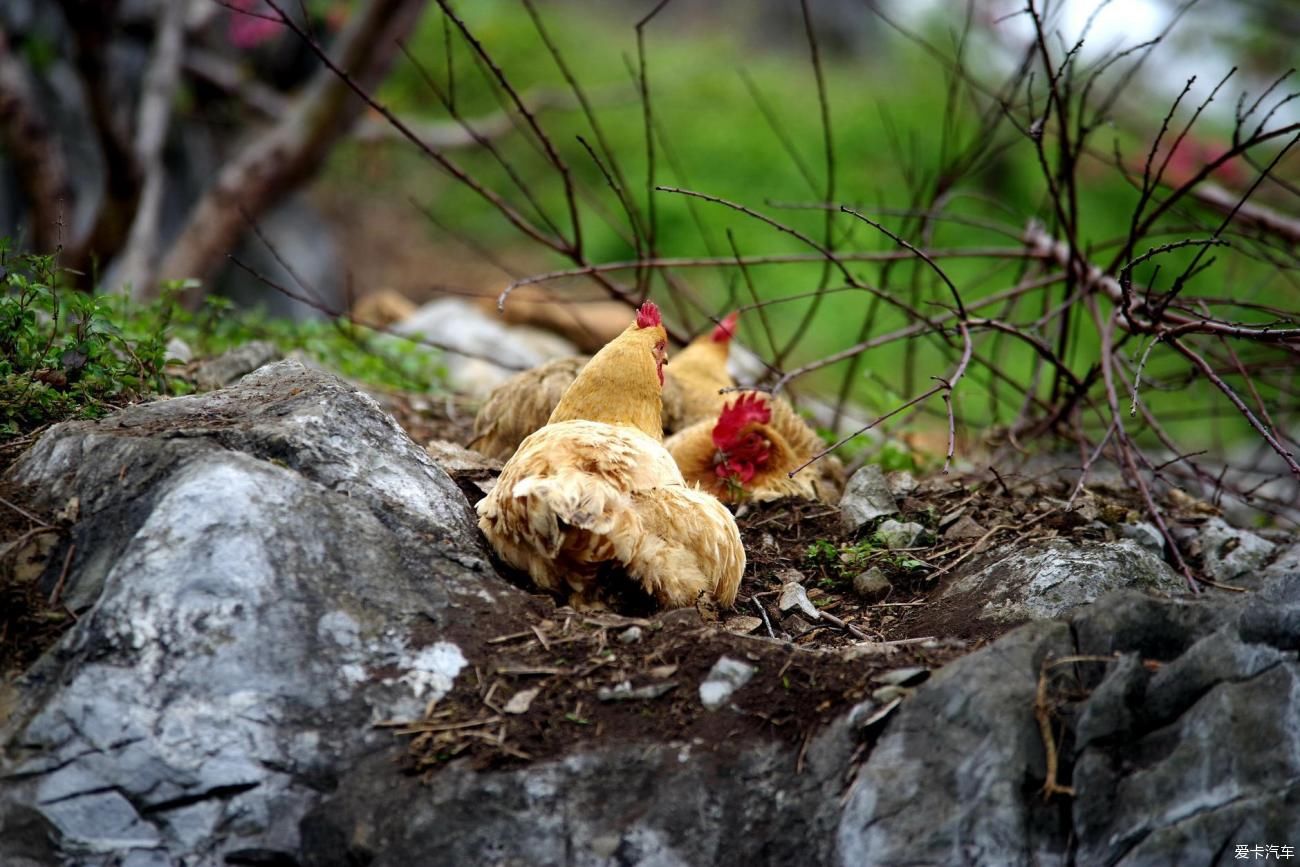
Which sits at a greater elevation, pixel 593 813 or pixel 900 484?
pixel 900 484

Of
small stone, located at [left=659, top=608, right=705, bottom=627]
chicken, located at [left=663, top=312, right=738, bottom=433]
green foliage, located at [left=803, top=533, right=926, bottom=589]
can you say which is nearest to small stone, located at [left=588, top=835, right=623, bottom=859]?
small stone, located at [left=659, top=608, right=705, bottom=627]

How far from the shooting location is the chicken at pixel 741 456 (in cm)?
430

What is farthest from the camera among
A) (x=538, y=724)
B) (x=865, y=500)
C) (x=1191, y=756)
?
(x=865, y=500)

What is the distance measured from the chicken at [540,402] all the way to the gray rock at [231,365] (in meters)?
0.93

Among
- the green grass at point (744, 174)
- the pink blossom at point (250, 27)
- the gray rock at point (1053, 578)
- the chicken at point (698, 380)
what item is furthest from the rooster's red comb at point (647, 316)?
the pink blossom at point (250, 27)

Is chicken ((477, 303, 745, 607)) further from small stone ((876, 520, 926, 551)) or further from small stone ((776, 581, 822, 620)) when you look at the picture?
small stone ((876, 520, 926, 551))

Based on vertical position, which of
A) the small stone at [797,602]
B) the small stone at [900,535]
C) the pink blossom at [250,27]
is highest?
the pink blossom at [250,27]

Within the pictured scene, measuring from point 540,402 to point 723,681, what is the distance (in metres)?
1.89

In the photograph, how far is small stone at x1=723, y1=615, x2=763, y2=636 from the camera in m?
3.30

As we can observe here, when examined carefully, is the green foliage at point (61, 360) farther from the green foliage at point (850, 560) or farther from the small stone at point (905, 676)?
the small stone at point (905, 676)

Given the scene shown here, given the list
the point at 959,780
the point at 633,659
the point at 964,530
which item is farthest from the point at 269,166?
the point at 959,780

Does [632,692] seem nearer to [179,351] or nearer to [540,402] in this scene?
[540,402]

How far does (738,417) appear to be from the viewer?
431 cm

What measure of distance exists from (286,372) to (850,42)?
658 inches
